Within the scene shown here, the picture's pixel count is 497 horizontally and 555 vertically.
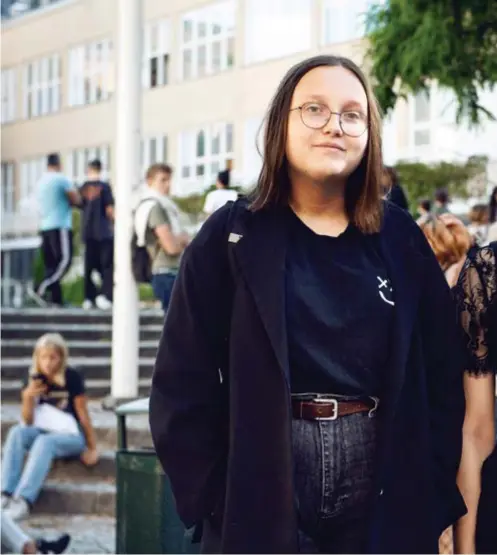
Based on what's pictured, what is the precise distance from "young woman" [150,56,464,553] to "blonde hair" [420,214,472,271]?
3583 mm

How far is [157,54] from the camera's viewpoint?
146 feet

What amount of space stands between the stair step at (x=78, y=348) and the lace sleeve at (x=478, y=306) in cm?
1120

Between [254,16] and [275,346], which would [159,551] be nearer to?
[275,346]

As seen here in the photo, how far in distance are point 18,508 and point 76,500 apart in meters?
0.53

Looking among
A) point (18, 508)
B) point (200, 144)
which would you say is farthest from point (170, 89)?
point (18, 508)

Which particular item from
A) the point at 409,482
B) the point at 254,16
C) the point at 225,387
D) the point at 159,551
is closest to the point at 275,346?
the point at 225,387

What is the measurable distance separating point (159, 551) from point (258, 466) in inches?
123

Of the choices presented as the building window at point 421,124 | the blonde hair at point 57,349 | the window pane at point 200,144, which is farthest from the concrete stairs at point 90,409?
the window pane at point 200,144

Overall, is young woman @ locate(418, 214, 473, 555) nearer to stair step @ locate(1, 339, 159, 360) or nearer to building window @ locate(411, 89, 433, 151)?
stair step @ locate(1, 339, 159, 360)

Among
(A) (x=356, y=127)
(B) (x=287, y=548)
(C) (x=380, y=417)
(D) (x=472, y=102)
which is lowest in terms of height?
(B) (x=287, y=548)

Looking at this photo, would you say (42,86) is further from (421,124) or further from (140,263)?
(140,263)

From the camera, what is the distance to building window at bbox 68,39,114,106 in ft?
153

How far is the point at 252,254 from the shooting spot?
11.8ft

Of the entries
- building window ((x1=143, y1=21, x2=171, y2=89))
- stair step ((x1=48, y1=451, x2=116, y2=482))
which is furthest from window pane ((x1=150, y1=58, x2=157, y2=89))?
stair step ((x1=48, y1=451, x2=116, y2=482))
